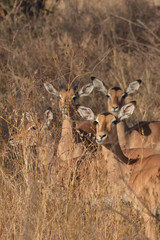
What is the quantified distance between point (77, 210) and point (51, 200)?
231 millimetres

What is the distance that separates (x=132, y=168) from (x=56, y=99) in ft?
8.90

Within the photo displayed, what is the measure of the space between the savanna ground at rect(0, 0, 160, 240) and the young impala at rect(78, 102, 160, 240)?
16 centimetres

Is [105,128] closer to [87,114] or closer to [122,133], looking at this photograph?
[87,114]

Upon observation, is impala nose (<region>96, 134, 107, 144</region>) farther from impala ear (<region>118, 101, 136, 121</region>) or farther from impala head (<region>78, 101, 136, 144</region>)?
impala ear (<region>118, 101, 136, 121</region>)

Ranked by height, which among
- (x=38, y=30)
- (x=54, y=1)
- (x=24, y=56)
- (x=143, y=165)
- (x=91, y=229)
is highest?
(x=54, y=1)

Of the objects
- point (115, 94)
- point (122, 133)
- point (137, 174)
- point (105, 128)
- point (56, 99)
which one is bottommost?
point (137, 174)

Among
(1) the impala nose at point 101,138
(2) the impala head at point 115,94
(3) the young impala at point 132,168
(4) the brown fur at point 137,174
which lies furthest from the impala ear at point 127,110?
(2) the impala head at point 115,94

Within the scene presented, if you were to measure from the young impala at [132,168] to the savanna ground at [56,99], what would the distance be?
16 cm

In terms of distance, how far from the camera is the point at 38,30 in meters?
10.2

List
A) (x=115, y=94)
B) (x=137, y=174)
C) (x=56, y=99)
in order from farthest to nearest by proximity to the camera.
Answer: (x=115, y=94) < (x=56, y=99) < (x=137, y=174)

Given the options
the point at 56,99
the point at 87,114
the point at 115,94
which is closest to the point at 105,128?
the point at 87,114

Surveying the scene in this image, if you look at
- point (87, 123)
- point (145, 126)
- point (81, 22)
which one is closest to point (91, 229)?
point (145, 126)

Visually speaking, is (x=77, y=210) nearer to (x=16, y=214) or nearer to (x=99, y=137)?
(x=16, y=214)

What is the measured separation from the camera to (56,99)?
24.8 ft
